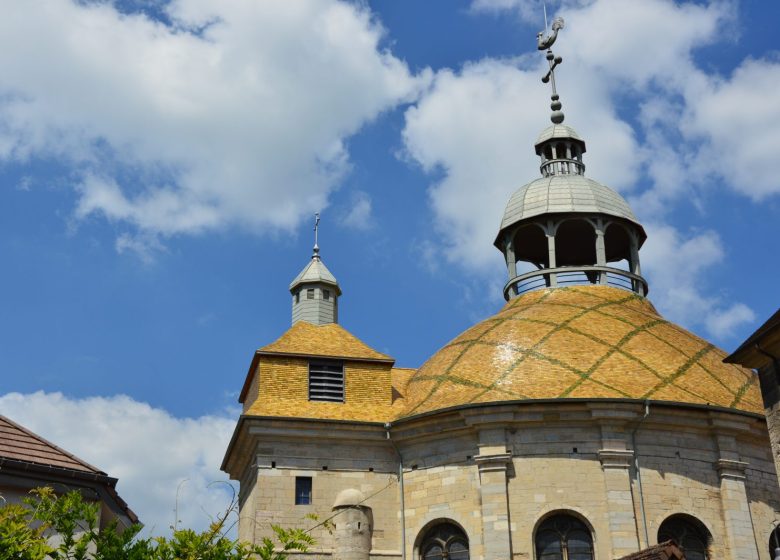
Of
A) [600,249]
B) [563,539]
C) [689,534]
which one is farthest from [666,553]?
[600,249]

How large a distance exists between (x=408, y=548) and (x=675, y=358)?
7.55 m

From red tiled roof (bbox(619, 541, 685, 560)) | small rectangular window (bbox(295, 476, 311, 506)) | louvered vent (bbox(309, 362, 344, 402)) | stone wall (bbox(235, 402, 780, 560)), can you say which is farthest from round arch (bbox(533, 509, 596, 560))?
red tiled roof (bbox(619, 541, 685, 560))

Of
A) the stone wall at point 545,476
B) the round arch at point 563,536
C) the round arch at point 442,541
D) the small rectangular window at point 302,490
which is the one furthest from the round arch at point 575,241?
the small rectangular window at point 302,490

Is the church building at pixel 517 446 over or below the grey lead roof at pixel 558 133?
below

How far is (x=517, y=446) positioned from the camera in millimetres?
21266

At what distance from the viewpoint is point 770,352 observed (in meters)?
14.2

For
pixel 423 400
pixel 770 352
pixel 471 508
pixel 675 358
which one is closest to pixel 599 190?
pixel 675 358

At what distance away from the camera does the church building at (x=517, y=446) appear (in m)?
20.6

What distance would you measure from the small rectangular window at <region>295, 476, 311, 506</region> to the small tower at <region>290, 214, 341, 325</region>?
6.43m

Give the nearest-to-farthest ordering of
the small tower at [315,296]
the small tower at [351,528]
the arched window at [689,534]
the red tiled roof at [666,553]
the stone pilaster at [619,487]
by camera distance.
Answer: the red tiled roof at [666,553], the stone pilaster at [619,487], the arched window at [689,534], the small tower at [351,528], the small tower at [315,296]

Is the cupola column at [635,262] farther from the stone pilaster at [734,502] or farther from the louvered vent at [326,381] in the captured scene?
the louvered vent at [326,381]

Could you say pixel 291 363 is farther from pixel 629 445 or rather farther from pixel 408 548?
pixel 629 445

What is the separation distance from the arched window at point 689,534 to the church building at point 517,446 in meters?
0.04

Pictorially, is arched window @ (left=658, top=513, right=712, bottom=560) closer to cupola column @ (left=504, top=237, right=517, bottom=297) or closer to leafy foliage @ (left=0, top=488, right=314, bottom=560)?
cupola column @ (left=504, top=237, right=517, bottom=297)
